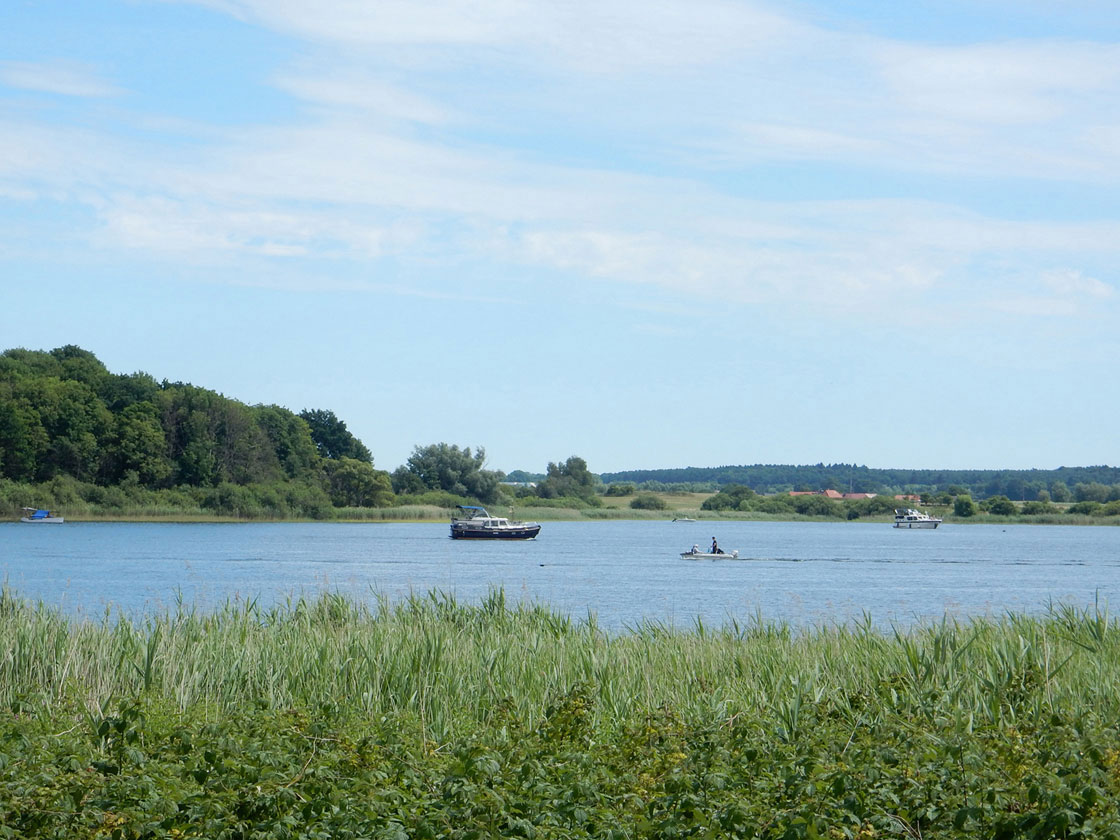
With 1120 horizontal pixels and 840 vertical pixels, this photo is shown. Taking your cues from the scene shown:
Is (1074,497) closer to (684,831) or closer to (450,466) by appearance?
(450,466)

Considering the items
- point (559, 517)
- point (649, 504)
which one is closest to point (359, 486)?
point (559, 517)

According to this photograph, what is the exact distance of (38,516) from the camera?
85.9 metres

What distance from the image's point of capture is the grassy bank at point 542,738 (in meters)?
5.64

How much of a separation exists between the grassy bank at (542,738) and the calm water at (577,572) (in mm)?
4151

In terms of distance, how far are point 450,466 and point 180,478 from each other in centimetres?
3060

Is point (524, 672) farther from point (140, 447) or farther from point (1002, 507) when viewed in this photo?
point (1002, 507)

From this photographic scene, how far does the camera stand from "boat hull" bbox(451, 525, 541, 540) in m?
83.5

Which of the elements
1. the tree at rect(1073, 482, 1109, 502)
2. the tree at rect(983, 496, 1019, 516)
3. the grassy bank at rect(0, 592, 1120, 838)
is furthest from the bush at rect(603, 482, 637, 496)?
the grassy bank at rect(0, 592, 1120, 838)

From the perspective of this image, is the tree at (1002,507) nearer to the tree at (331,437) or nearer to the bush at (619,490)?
the bush at (619,490)

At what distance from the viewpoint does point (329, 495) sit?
115m

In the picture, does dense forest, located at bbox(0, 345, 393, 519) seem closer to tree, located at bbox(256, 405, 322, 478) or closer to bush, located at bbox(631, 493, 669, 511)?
tree, located at bbox(256, 405, 322, 478)

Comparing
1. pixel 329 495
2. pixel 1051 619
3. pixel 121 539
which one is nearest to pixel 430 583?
pixel 1051 619

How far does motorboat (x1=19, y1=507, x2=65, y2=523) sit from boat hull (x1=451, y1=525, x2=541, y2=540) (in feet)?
102

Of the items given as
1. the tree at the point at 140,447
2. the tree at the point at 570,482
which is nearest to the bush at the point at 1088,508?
the tree at the point at 570,482
